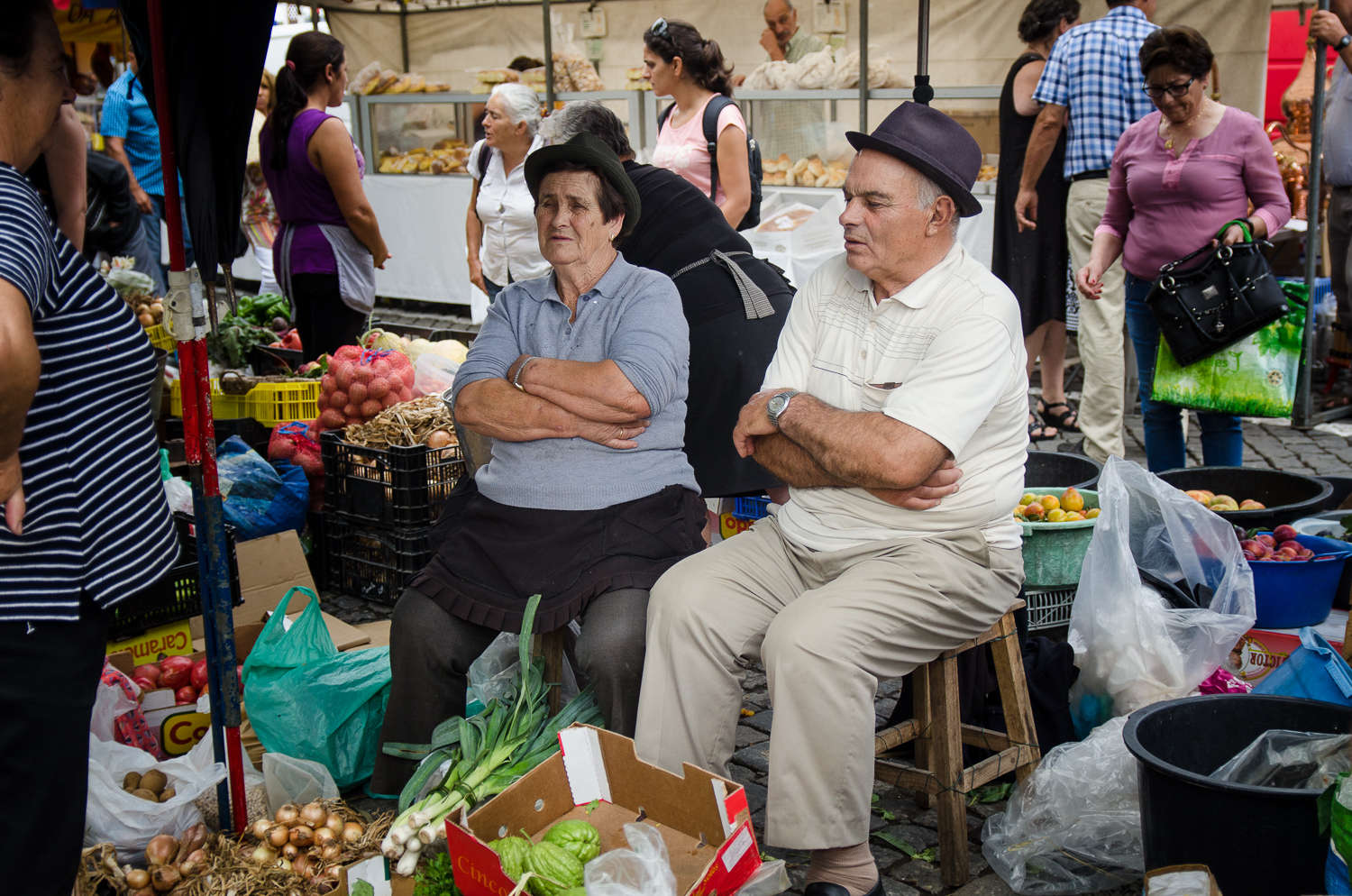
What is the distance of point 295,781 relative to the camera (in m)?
2.94

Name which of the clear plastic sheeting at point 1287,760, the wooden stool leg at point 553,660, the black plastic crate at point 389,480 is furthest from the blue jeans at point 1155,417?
the wooden stool leg at point 553,660

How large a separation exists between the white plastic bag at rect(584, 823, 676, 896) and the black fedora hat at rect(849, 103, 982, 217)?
164 cm

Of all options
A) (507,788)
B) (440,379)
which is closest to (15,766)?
(507,788)

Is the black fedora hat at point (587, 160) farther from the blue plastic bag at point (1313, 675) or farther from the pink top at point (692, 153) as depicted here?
the pink top at point (692, 153)

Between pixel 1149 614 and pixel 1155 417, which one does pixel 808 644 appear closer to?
pixel 1149 614

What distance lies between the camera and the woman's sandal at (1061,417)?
21.9 ft

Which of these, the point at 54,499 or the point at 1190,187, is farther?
the point at 1190,187

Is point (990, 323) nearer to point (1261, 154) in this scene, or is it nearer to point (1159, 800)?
point (1159, 800)

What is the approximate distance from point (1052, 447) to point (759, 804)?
3895mm

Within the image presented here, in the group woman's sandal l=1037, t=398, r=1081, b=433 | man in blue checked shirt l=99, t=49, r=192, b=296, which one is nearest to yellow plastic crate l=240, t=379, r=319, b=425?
man in blue checked shirt l=99, t=49, r=192, b=296

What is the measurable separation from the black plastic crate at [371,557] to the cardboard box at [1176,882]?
2940 millimetres

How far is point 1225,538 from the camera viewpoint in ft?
10.6

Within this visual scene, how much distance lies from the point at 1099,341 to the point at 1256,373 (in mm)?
1397

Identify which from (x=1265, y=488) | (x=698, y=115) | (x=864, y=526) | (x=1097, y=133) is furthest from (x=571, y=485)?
(x=1097, y=133)
